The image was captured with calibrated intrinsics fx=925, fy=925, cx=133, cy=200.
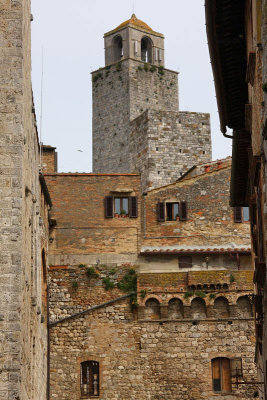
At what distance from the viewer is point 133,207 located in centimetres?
3033

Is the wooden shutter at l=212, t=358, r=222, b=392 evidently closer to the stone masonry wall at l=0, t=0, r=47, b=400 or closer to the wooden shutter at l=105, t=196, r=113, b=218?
the wooden shutter at l=105, t=196, r=113, b=218

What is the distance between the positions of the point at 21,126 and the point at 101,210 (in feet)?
40.9

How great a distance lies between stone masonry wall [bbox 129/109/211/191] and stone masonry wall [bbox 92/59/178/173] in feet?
6.35

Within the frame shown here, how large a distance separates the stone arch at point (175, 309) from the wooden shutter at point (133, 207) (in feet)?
10.3

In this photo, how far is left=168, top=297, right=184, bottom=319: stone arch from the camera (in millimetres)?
28891

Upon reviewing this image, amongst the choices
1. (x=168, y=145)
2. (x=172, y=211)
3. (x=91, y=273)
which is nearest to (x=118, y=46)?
(x=168, y=145)

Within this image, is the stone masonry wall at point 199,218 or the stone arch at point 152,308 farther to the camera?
the stone masonry wall at point 199,218

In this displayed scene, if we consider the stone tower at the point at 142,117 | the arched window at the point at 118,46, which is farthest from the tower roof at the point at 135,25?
the arched window at the point at 118,46

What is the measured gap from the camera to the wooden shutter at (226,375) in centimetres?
2811

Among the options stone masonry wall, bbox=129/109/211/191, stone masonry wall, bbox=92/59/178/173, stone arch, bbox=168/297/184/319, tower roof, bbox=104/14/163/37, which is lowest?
stone arch, bbox=168/297/184/319

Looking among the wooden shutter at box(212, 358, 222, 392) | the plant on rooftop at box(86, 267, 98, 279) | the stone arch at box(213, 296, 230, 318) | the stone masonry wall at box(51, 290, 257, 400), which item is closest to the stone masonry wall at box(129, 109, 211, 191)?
the plant on rooftop at box(86, 267, 98, 279)

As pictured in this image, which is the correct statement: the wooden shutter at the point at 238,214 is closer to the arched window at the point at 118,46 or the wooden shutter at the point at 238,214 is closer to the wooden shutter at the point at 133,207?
the wooden shutter at the point at 133,207

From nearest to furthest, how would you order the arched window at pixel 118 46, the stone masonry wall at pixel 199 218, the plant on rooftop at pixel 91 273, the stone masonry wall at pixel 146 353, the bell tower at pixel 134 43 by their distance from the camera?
the stone masonry wall at pixel 146 353 < the plant on rooftop at pixel 91 273 < the stone masonry wall at pixel 199 218 < the bell tower at pixel 134 43 < the arched window at pixel 118 46

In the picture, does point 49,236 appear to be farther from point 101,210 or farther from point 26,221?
point 26,221
